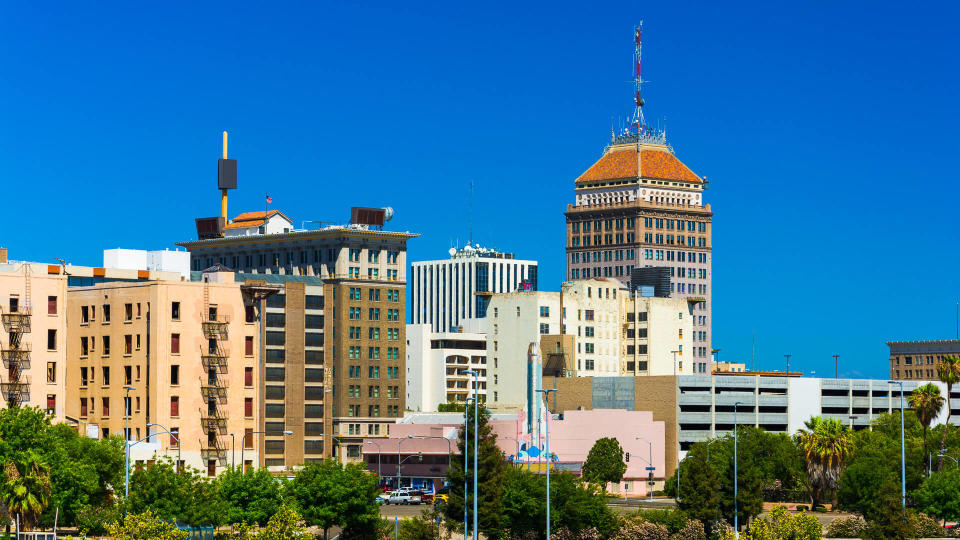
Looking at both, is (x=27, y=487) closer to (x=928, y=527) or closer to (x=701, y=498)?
(x=701, y=498)

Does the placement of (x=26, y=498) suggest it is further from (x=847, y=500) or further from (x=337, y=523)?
(x=847, y=500)

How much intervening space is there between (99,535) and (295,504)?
14890 mm

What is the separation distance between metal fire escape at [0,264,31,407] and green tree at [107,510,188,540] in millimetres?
79861

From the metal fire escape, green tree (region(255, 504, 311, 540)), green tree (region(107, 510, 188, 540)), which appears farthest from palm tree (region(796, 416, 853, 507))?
green tree (region(107, 510, 188, 540))

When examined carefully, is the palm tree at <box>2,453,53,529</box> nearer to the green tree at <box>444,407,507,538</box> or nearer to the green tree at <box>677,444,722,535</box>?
the green tree at <box>444,407,507,538</box>

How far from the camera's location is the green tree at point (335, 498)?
12744cm

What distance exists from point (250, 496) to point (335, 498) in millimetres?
6856

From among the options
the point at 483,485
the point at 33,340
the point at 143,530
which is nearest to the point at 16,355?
the point at 33,340

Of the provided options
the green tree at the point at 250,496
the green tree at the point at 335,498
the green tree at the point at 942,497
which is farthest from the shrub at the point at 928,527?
the green tree at the point at 250,496

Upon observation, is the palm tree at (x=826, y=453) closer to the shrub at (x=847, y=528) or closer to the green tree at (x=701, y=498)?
the shrub at (x=847, y=528)

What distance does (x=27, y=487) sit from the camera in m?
117

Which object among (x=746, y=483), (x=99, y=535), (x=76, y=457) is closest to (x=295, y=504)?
(x=99, y=535)

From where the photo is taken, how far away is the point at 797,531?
12081 cm

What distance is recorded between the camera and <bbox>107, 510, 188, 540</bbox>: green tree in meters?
106
